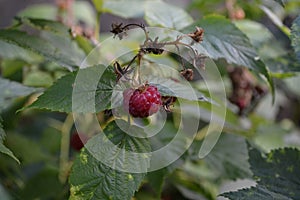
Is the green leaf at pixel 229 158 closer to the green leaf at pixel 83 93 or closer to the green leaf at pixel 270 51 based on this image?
the green leaf at pixel 270 51

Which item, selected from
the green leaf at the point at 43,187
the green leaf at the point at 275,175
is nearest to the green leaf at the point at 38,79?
the green leaf at the point at 43,187

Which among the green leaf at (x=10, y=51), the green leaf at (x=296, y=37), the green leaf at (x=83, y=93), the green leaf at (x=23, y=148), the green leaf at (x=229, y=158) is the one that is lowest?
the green leaf at (x=23, y=148)

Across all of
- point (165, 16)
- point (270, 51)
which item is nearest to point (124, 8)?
point (165, 16)

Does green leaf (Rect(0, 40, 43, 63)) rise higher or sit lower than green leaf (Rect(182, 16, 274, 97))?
lower

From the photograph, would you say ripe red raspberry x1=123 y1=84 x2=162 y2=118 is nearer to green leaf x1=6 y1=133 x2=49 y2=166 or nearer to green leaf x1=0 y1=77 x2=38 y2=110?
green leaf x1=0 y1=77 x2=38 y2=110

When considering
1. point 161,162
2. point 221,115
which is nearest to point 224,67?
point 221,115

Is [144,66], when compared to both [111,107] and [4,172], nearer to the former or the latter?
[111,107]

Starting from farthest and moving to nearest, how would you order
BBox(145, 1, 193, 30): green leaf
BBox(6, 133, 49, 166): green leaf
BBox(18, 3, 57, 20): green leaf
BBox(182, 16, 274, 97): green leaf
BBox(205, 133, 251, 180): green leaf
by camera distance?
1. BBox(18, 3, 57, 20): green leaf
2. BBox(6, 133, 49, 166): green leaf
3. BBox(205, 133, 251, 180): green leaf
4. BBox(145, 1, 193, 30): green leaf
5. BBox(182, 16, 274, 97): green leaf

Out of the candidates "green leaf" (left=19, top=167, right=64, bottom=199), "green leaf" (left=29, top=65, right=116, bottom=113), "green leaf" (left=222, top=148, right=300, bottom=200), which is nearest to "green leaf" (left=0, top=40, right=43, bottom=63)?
"green leaf" (left=19, top=167, right=64, bottom=199)
